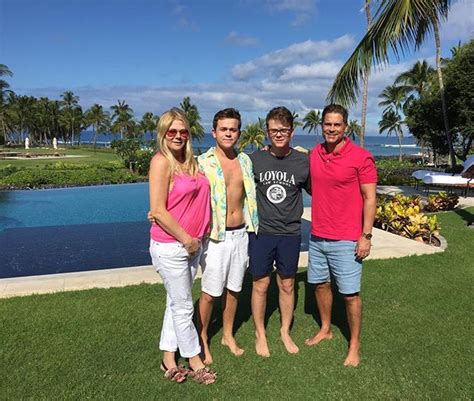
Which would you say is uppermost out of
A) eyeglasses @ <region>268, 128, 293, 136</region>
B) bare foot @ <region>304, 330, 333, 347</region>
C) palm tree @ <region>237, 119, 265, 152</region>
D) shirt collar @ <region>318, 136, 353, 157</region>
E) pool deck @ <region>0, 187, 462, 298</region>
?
palm tree @ <region>237, 119, 265, 152</region>

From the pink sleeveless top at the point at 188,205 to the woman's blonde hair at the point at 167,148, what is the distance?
0.06m

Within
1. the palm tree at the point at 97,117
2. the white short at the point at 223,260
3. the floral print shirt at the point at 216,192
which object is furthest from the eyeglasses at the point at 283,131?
the palm tree at the point at 97,117

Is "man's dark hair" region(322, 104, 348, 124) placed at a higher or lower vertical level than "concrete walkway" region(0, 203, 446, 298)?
higher

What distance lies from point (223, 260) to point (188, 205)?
0.61 meters

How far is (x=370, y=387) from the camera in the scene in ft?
10.1

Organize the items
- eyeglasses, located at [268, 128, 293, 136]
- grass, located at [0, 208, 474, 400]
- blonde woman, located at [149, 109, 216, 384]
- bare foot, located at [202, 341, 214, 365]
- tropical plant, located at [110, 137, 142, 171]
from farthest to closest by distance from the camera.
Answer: tropical plant, located at [110, 137, 142, 171] < bare foot, located at [202, 341, 214, 365] < eyeglasses, located at [268, 128, 293, 136] < grass, located at [0, 208, 474, 400] < blonde woman, located at [149, 109, 216, 384]

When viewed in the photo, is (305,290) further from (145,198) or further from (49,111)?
(49,111)

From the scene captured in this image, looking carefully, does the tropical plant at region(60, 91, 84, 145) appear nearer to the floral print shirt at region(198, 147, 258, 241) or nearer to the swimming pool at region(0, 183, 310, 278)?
the swimming pool at region(0, 183, 310, 278)

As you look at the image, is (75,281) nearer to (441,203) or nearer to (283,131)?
(283,131)

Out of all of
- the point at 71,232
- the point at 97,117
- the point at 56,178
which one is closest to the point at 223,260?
the point at 71,232

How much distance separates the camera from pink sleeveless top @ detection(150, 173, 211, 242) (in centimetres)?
283

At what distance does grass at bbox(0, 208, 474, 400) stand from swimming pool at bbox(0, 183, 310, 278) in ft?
8.07

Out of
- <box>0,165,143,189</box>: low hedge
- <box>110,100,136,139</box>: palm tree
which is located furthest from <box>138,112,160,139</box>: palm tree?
<box>0,165,143,189</box>: low hedge

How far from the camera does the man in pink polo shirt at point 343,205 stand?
3.18 m
